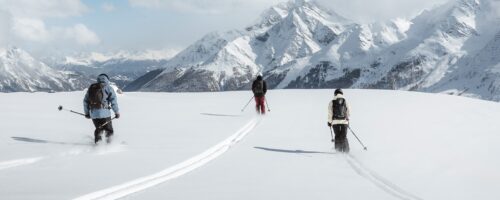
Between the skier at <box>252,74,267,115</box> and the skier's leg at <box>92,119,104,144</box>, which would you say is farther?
the skier at <box>252,74,267,115</box>

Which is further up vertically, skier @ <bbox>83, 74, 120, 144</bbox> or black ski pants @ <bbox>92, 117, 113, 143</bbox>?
skier @ <bbox>83, 74, 120, 144</bbox>

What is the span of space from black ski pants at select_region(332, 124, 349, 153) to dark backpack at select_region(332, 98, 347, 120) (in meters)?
0.27

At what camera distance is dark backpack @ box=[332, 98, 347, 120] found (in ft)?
58.0

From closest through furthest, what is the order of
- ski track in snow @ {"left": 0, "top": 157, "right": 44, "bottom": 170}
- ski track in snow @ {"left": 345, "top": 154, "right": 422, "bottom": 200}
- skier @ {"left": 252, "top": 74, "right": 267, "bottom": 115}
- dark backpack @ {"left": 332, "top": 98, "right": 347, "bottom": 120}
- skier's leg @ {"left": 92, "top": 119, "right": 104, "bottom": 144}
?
ski track in snow @ {"left": 345, "top": 154, "right": 422, "bottom": 200} → ski track in snow @ {"left": 0, "top": 157, "right": 44, "bottom": 170} → skier's leg @ {"left": 92, "top": 119, "right": 104, "bottom": 144} → dark backpack @ {"left": 332, "top": 98, "right": 347, "bottom": 120} → skier @ {"left": 252, "top": 74, "right": 267, "bottom": 115}

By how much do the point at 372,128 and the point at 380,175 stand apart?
12101mm

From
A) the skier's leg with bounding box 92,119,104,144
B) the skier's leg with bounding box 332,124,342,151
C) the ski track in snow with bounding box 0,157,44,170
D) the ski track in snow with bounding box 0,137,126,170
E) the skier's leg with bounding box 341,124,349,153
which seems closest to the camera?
the ski track in snow with bounding box 0,157,44,170

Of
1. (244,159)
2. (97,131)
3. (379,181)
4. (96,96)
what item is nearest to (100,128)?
(97,131)

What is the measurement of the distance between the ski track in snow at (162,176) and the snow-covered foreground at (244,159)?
0.02 metres

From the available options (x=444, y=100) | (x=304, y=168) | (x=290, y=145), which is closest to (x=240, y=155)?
(x=304, y=168)

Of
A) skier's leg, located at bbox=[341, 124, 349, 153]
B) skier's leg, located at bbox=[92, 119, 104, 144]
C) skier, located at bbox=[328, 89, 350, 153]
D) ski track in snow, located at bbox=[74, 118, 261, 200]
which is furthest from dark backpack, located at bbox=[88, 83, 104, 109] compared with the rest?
skier's leg, located at bbox=[341, 124, 349, 153]

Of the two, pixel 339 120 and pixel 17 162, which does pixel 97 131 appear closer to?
pixel 17 162

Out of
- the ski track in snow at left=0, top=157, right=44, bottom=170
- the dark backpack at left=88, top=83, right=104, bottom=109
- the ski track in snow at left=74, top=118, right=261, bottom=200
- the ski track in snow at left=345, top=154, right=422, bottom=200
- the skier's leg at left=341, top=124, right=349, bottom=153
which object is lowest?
the ski track in snow at left=345, top=154, right=422, bottom=200

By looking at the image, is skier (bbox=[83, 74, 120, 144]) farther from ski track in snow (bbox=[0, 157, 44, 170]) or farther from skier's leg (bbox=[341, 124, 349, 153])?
skier's leg (bbox=[341, 124, 349, 153])

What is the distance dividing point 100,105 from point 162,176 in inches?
235
